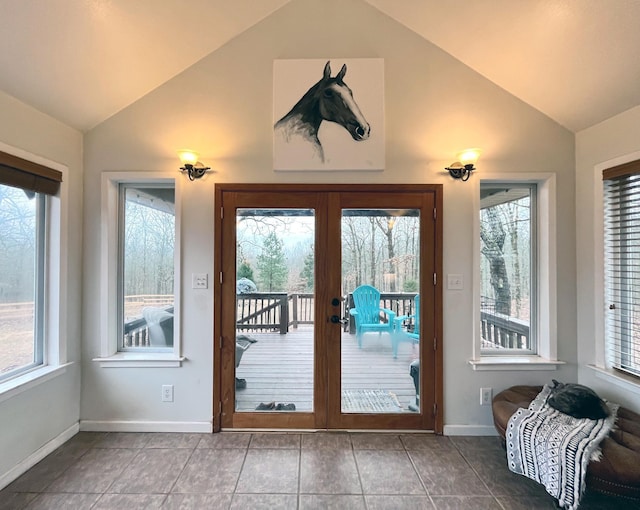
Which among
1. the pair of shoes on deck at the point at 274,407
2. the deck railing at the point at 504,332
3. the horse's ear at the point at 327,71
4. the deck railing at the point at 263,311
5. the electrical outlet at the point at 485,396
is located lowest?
the pair of shoes on deck at the point at 274,407

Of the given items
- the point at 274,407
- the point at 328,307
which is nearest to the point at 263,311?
the point at 328,307

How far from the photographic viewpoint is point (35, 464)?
217 cm

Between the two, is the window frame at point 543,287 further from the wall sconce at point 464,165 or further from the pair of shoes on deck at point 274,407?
the pair of shoes on deck at point 274,407

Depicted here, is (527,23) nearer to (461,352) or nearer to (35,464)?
(461,352)

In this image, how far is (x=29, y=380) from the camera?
83.6 inches

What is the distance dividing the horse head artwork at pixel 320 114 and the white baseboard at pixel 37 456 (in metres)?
2.81

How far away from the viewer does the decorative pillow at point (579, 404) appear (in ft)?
6.37

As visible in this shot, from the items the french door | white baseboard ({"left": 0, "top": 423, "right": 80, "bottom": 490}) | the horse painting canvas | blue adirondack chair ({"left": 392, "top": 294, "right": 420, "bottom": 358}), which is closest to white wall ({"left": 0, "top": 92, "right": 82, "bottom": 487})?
white baseboard ({"left": 0, "top": 423, "right": 80, "bottom": 490})

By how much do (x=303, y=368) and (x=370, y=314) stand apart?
0.71m

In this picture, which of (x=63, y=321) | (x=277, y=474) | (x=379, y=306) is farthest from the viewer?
(x=379, y=306)

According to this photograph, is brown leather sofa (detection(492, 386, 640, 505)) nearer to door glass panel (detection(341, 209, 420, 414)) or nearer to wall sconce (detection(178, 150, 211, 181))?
door glass panel (detection(341, 209, 420, 414))

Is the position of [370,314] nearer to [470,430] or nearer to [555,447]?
[470,430]

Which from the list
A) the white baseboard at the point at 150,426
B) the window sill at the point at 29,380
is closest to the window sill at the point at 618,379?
the white baseboard at the point at 150,426

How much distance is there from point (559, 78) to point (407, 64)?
107 centimetres
